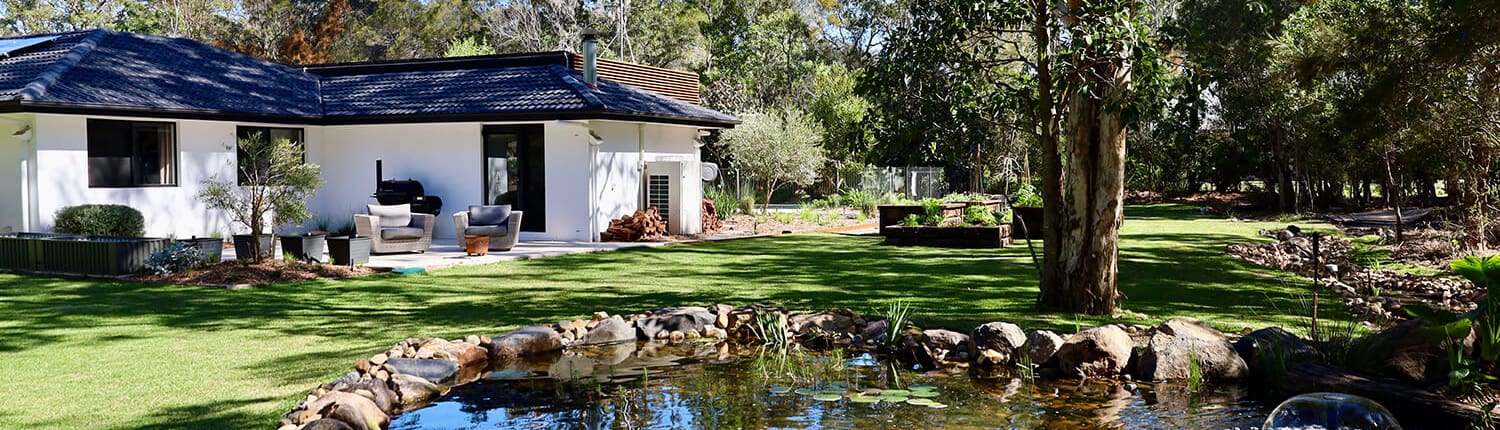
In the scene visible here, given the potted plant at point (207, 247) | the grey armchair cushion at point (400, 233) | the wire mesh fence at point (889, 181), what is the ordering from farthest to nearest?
the wire mesh fence at point (889, 181), the grey armchair cushion at point (400, 233), the potted plant at point (207, 247)

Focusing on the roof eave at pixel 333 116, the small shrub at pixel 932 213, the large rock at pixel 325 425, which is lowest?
the large rock at pixel 325 425

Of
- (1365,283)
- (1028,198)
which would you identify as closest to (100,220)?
(1028,198)

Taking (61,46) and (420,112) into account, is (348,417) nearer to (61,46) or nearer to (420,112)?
(420,112)

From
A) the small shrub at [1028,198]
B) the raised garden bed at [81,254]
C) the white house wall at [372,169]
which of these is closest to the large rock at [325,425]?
the raised garden bed at [81,254]

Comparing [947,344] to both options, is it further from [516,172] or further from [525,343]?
[516,172]

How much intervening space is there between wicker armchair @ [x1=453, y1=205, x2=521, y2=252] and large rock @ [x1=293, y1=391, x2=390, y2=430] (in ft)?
34.7

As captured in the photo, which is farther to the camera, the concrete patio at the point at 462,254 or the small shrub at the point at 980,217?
the small shrub at the point at 980,217

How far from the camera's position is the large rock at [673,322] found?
352 inches

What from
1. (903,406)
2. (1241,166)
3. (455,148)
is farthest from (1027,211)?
(1241,166)

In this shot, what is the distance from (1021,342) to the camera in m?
7.81

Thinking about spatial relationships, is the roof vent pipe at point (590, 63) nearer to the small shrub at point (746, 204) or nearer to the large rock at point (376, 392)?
the small shrub at point (746, 204)

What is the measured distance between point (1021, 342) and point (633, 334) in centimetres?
295

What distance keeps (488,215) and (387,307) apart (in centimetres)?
679

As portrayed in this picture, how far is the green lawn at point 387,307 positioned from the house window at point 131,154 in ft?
14.9
